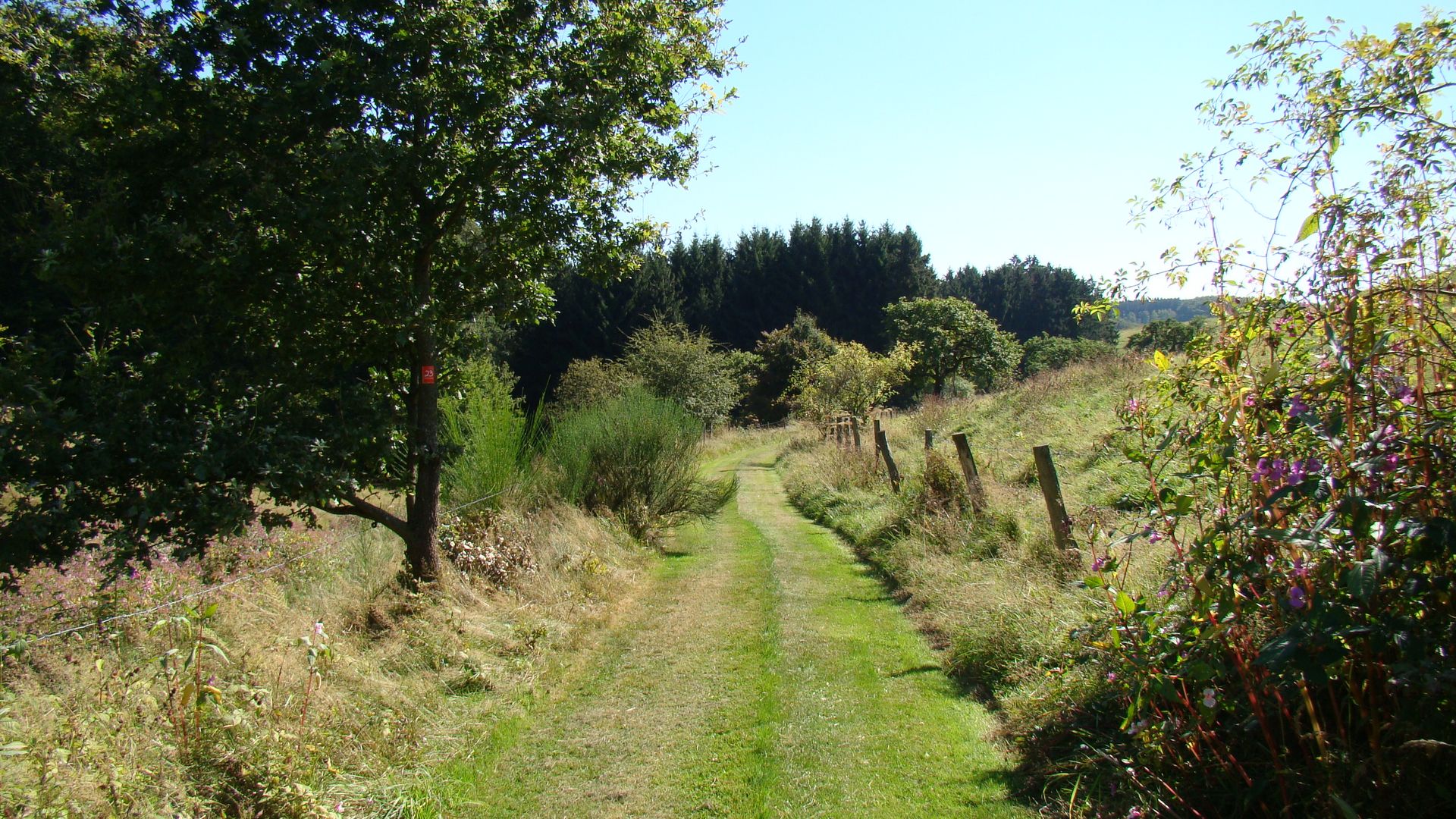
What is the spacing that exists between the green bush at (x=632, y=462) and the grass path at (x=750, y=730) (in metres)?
3.67

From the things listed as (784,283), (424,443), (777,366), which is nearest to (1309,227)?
(424,443)

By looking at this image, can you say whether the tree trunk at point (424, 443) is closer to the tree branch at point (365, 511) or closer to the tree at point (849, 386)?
the tree branch at point (365, 511)

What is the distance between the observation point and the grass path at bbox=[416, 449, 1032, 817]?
179 inches

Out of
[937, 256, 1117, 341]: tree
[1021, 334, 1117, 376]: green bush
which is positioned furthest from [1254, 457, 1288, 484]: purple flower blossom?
[937, 256, 1117, 341]: tree

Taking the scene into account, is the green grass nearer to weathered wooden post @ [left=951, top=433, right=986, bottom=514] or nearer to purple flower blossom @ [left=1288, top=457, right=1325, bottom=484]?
weathered wooden post @ [left=951, top=433, right=986, bottom=514]

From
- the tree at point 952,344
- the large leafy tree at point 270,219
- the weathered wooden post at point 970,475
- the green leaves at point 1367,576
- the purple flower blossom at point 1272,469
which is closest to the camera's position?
the green leaves at point 1367,576

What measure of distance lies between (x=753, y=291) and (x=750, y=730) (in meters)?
58.9

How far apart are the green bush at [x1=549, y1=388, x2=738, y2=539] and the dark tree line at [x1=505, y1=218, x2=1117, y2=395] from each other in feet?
130

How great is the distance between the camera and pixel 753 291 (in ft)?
208

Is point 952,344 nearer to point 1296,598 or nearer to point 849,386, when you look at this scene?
point 849,386

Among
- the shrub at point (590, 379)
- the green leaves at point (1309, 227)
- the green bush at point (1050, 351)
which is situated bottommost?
the green leaves at point (1309, 227)

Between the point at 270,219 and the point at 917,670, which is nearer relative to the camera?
the point at 270,219

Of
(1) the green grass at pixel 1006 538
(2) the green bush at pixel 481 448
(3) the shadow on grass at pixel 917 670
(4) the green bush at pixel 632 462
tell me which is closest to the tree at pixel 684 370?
(1) the green grass at pixel 1006 538

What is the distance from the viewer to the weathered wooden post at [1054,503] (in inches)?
273
